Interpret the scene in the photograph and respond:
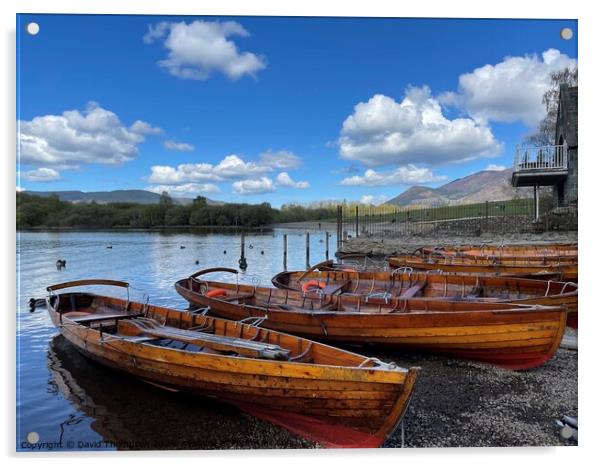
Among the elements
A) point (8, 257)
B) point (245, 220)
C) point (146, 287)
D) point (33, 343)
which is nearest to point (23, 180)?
point (8, 257)

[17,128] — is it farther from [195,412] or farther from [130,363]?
[195,412]

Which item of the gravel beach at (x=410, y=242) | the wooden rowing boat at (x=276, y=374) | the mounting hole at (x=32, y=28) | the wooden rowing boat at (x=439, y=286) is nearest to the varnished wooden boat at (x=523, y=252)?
the gravel beach at (x=410, y=242)

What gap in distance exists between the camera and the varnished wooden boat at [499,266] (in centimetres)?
839

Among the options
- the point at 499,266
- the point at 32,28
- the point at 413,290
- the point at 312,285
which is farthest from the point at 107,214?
the point at 499,266

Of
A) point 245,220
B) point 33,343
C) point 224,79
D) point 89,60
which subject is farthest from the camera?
point 245,220

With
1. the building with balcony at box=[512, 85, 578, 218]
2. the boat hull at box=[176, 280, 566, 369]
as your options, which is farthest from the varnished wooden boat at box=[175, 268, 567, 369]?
the building with balcony at box=[512, 85, 578, 218]

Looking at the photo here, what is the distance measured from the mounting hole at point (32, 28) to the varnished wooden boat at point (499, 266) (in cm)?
864

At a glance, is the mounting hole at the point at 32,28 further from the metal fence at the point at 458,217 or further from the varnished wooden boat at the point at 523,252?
the varnished wooden boat at the point at 523,252

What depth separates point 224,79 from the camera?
470 cm

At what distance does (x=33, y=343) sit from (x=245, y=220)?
13353mm

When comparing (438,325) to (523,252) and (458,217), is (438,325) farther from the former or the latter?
(458,217)

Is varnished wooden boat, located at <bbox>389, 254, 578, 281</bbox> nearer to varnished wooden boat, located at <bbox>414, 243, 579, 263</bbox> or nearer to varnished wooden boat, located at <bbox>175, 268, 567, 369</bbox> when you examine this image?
varnished wooden boat, located at <bbox>414, 243, 579, 263</bbox>

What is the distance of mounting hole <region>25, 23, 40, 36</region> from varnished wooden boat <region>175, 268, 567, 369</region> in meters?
3.92

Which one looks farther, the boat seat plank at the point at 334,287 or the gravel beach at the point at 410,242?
the gravel beach at the point at 410,242
